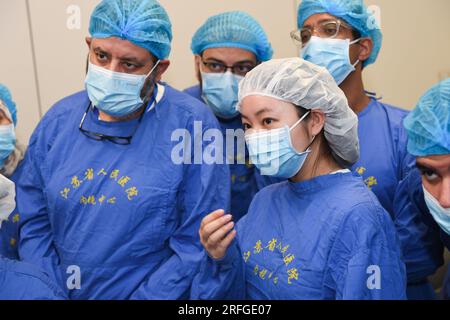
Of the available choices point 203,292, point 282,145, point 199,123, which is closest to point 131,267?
point 203,292

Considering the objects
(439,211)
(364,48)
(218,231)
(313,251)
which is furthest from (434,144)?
(364,48)

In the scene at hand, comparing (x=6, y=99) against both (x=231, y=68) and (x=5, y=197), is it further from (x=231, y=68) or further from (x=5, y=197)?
(x=231, y=68)

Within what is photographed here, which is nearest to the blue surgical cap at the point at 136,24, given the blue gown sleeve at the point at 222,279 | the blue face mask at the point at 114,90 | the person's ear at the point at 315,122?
the blue face mask at the point at 114,90

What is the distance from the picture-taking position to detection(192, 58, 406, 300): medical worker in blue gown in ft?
4.39

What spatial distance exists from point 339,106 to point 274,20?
1.20 metres

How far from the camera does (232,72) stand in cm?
207

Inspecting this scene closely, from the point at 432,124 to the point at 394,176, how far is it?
468mm

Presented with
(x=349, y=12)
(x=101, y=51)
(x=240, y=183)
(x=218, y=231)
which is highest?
(x=349, y=12)

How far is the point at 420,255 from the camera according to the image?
68.7 inches

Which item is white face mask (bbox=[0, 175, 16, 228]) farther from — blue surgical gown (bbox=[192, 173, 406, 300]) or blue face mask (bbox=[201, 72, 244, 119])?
blue face mask (bbox=[201, 72, 244, 119])

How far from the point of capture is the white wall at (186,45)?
2.39 meters

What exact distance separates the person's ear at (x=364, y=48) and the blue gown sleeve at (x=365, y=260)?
892mm

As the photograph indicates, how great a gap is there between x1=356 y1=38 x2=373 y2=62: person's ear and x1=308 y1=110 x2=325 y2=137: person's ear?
0.64 metres
